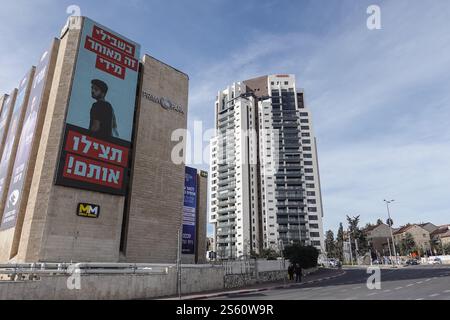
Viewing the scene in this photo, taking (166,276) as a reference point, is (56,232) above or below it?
above

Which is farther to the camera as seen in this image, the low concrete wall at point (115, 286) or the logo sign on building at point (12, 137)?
the logo sign on building at point (12, 137)

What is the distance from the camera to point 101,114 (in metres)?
29.7

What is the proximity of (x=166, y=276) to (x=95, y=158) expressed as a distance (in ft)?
42.2

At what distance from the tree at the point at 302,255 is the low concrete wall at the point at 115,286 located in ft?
65.7

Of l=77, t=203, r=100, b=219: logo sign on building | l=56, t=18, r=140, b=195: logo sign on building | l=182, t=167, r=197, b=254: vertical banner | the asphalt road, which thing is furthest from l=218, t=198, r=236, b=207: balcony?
the asphalt road

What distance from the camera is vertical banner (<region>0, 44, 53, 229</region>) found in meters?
27.8

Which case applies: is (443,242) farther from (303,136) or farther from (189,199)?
(189,199)

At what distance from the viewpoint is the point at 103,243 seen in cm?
2761

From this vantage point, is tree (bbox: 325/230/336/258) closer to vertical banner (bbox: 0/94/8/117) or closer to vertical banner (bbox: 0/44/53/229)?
vertical banner (bbox: 0/44/53/229)

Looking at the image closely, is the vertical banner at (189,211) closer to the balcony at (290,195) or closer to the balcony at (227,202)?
the balcony at (290,195)

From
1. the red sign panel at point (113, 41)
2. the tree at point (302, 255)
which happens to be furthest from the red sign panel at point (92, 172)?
the tree at point (302, 255)

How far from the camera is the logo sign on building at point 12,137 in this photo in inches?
1164

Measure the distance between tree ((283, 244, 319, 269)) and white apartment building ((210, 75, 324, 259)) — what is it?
5879 centimetres
